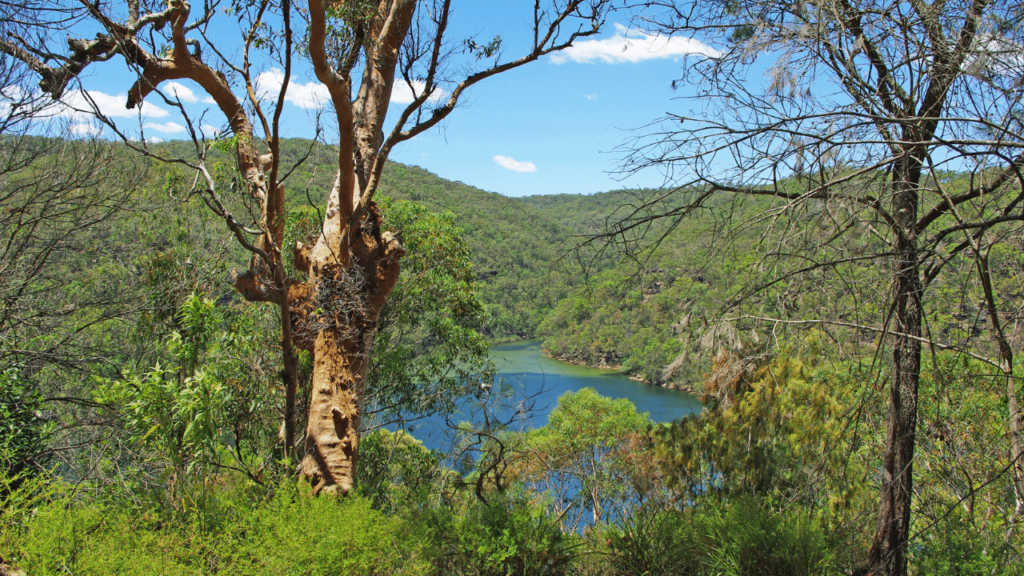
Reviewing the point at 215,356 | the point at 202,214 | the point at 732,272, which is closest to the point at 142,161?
the point at 202,214

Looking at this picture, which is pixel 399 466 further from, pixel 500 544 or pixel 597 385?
pixel 597 385

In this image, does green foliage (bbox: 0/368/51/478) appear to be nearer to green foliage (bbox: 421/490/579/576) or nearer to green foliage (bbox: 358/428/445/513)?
green foliage (bbox: 358/428/445/513)

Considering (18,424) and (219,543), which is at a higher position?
(219,543)

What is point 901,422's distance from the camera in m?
2.47

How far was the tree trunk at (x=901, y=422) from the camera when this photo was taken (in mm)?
2303

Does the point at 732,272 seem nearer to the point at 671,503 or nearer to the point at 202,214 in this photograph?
the point at 671,503

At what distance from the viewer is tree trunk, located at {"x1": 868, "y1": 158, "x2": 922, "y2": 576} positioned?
7.55ft

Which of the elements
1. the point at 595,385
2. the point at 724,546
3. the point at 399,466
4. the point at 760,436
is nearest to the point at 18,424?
the point at 399,466

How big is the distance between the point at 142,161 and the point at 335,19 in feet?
11.8

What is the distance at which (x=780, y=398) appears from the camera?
16.6ft

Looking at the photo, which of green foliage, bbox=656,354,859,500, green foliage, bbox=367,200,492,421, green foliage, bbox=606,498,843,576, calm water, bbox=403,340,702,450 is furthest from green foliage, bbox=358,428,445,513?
calm water, bbox=403,340,702,450

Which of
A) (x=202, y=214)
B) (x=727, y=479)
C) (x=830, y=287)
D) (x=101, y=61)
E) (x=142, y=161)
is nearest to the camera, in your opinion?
(x=830, y=287)

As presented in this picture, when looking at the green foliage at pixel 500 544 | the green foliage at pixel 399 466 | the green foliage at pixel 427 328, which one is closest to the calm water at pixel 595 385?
the green foliage at pixel 399 466

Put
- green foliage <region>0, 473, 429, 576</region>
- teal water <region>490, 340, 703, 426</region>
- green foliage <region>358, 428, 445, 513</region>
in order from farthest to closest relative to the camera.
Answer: teal water <region>490, 340, 703, 426</region> < green foliage <region>358, 428, 445, 513</region> < green foliage <region>0, 473, 429, 576</region>
